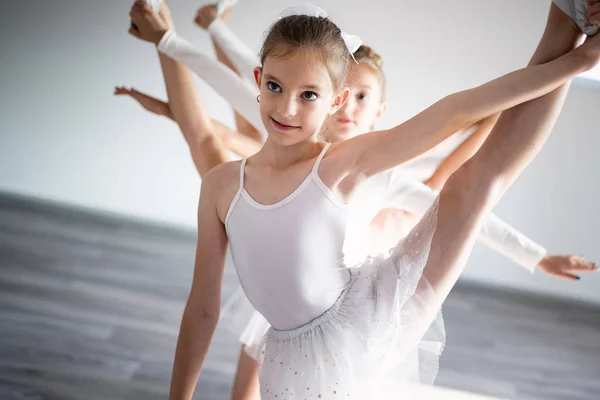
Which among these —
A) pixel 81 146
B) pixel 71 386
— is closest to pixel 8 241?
pixel 81 146

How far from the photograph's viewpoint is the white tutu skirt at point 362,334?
1204mm

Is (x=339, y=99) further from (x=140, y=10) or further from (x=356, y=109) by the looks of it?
(x=140, y=10)

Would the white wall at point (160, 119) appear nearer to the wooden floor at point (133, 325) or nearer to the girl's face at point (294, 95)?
the wooden floor at point (133, 325)

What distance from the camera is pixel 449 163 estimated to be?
1719mm

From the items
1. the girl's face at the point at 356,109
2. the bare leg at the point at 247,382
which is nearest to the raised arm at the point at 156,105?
the girl's face at the point at 356,109

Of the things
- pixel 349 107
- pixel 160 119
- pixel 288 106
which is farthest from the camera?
pixel 160 119

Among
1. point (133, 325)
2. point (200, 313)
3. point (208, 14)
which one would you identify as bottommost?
point (133, 325)

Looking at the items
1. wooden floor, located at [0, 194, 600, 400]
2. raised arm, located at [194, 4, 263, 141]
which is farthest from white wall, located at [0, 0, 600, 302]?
raised arm, located at [194, 4, 263, 141]

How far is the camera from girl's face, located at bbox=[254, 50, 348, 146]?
3.67 ft

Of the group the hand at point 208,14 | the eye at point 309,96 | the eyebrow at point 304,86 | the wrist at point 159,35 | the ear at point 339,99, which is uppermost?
the hand at point 208,14

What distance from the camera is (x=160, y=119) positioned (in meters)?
3.48

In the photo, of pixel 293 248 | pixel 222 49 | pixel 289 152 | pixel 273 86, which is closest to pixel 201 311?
pixel 293 248

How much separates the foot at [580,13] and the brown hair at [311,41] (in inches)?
14.2

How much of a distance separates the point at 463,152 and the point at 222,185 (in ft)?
2.18
